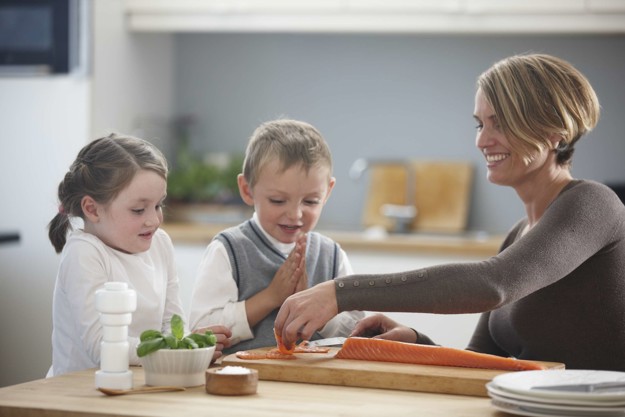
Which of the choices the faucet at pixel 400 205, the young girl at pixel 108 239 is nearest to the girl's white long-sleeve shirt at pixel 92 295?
the young girl at pixel 108 239

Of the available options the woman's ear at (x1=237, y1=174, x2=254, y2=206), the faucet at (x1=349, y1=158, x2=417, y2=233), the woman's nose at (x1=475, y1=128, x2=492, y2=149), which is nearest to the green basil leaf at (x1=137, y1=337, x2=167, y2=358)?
the woman's ear at (x1=237, y1=174, x2=254, y2=206)

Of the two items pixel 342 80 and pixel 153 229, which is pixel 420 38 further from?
pixel 153 229

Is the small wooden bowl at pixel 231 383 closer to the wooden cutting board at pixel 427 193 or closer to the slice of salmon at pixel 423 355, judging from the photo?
the slice of salmon at pixel 423 355

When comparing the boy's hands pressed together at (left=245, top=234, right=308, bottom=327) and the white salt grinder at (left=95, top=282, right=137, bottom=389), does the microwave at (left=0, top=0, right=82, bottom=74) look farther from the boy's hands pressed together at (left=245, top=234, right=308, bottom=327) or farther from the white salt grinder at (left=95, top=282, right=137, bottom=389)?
the white salt grinder at (left=95, top=282, right=137, bottom=389)


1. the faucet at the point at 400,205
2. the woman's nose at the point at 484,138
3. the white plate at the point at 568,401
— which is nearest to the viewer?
the white plate at the point at 568,401

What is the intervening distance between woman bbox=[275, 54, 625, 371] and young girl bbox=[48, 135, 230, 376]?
0.33 meters

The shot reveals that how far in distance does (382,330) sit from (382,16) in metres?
2.22

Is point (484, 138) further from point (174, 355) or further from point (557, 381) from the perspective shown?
point (174, 355)

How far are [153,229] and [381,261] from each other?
188 cm

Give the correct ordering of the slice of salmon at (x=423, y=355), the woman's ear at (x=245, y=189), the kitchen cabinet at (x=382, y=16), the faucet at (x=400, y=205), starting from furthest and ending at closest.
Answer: the faucet at (x=400, y=205) → the kitchen cabinet at (x=382, y=16) → the woman's ear at (x=245, y=189) → the slice of salmon at (x=423, y=355)

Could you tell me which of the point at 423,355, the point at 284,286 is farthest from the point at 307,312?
the point at 284,286

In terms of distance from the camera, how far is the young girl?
1.82 m

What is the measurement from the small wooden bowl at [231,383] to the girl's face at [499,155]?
2.51 feet

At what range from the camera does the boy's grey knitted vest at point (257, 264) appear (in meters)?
2.01
